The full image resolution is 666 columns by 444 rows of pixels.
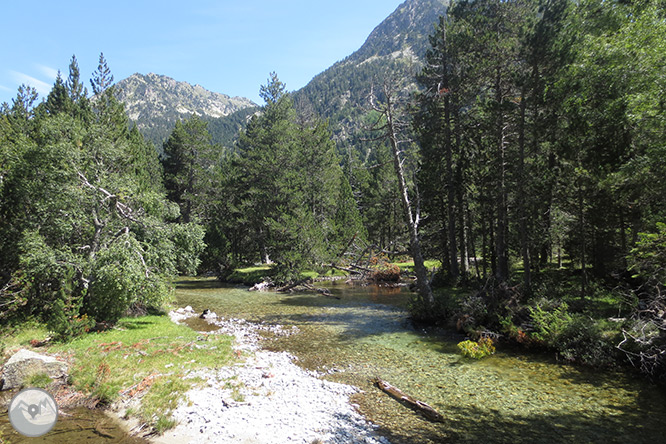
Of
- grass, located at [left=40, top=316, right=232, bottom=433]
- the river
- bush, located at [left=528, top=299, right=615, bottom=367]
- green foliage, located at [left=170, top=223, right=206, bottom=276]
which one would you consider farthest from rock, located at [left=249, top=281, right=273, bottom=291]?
bush, located at [left=528, top=299, right=615, bottom=367]

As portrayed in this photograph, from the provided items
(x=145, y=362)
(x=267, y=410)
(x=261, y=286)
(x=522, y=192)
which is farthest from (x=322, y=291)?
(x=267, y=410)

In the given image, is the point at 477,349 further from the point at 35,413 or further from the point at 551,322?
the point at 35,413

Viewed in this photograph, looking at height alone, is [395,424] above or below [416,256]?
below

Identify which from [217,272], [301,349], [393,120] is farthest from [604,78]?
[217,272]

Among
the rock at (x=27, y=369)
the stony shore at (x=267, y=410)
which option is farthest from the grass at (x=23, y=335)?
the stony shore at (x=267, y=410)

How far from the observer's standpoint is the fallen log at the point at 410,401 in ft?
27.0

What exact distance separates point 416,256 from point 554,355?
7.70 metres

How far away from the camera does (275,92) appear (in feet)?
152

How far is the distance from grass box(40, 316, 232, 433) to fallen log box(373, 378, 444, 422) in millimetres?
5498

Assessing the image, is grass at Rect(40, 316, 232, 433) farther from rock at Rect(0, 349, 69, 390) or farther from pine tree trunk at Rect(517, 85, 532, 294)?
pine tree trunk at Rect(517, 85, 532, 294)

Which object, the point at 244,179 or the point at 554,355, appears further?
the point at 244,179

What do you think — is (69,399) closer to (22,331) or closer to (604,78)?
(22,331)

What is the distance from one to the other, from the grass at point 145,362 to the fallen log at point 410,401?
5.50 metres

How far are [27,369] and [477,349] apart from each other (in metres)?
14.6
